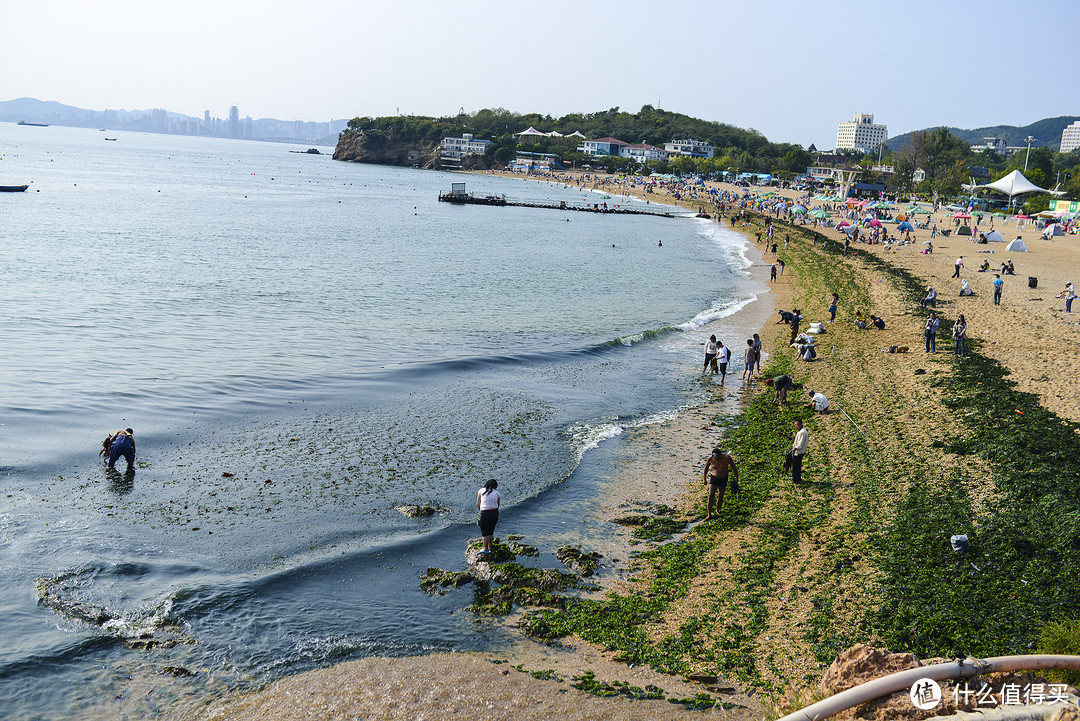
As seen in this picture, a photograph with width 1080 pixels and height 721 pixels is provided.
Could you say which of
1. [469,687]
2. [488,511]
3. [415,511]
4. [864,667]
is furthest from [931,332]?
[469,687]

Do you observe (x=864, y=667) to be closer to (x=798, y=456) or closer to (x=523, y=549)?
(x=523, y=549)

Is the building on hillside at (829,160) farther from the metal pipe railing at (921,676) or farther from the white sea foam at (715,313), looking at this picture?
the metal pipe railing at (921,676)

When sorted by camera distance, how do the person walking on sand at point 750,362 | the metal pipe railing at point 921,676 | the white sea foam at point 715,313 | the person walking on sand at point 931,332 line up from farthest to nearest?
the white sea foam at point 715,313, the person walking on sand at point 931,332, the person walking on sand at point 750,362, the metal pipe railing at point 921,676

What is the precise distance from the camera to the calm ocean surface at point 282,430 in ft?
35.9

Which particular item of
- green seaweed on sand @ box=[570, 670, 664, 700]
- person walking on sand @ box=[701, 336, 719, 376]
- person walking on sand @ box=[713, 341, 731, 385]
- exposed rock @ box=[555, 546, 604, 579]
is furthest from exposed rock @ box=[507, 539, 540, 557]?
person walking on sand @ box=[701, 336, 719, 376]

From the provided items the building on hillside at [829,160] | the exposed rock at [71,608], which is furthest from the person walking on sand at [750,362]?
the building on hillside at [829,160]

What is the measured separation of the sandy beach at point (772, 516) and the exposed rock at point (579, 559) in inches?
23.7

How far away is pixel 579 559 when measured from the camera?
12.9 m

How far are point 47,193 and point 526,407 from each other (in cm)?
9261

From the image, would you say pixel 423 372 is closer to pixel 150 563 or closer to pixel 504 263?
pixel 150 563

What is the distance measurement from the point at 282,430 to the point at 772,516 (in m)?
12.6

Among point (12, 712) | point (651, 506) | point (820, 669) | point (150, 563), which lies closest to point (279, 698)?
point (12, 712)

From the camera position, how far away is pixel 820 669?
936 centimetres

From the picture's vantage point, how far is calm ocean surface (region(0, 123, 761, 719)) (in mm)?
10930
